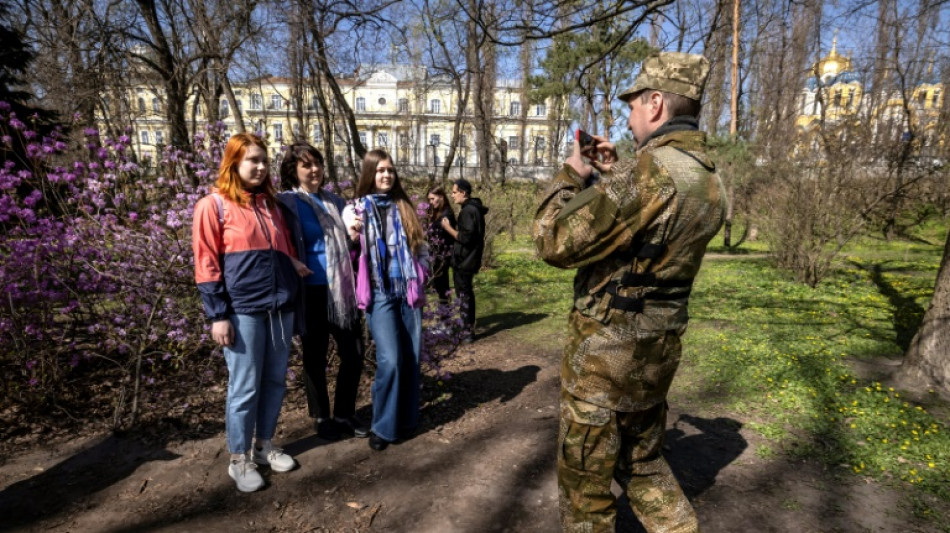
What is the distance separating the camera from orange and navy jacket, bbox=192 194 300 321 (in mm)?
2615

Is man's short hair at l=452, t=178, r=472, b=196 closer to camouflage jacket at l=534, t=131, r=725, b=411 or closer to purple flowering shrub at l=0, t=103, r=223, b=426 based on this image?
purple flowering shrub at l=0, t=103, r=223, b=426

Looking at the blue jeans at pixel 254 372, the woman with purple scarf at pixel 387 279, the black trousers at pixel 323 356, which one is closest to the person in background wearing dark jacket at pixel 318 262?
the black trousers at pixel 323 356

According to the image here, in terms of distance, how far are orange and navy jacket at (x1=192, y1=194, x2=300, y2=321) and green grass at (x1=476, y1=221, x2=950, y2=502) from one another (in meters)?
3.37

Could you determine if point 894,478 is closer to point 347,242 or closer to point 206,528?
point 347,242

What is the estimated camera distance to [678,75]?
6.43 feet

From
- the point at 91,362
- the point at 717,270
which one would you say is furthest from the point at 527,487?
the point at 717,270

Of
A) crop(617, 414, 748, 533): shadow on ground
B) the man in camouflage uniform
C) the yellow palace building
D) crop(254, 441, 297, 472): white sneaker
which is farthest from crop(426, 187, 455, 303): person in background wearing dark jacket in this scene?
the man in camouflage uniform

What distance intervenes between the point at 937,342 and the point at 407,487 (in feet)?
14.9

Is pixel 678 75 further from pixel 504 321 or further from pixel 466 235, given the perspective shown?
pixel 504 321

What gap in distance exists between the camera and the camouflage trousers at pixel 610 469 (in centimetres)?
203

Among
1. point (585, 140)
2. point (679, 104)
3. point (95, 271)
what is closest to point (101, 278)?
point (95, 271)

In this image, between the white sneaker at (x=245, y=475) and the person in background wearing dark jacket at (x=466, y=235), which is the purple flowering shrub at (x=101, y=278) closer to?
the white sneaker at (x=245, y=475)

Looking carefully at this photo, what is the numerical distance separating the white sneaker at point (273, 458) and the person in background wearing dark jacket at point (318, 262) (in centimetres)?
44

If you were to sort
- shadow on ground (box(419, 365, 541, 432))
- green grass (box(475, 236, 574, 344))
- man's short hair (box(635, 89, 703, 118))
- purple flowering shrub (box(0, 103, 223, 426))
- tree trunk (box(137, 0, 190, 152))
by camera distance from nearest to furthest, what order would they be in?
man's short hair (box(635, 89, 703, 118)) < purple flowering shrub (box(0, 103, 223, 426)) < shadow on ground (box(419, 365, 541, 432)) < green grass (box(475, 236, 574, 344)) < tree trunk (box(137, 0, 190, 152))
